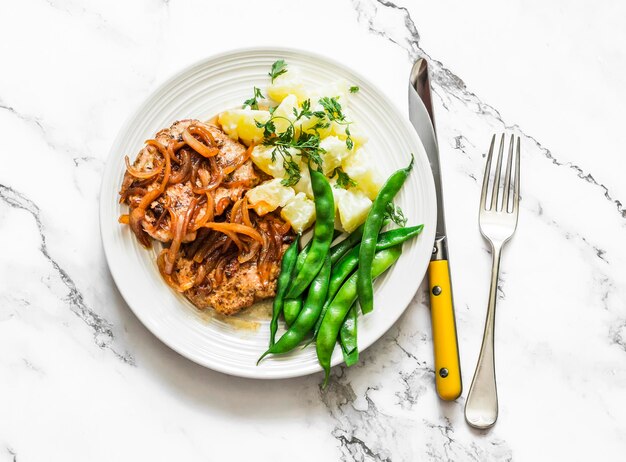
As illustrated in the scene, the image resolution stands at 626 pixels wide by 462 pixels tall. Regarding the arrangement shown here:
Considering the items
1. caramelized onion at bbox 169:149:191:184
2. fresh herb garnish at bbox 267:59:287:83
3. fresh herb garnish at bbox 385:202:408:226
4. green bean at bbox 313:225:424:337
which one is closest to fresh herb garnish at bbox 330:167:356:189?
fresh herb garnish at bbox 385:202:408:226

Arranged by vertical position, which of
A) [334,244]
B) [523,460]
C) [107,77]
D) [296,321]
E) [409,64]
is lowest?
[523,460]

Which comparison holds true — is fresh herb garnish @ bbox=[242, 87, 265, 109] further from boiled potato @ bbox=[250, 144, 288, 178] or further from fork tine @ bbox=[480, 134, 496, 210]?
fork tine @ bbox=[480, 134, 496, 210]

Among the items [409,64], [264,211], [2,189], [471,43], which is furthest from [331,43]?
[2,189]

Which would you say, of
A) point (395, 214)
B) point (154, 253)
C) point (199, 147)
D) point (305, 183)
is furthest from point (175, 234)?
point (395, 214)

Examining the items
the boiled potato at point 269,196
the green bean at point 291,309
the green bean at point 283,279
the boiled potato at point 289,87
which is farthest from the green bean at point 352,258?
the boiled potato at point 289,87

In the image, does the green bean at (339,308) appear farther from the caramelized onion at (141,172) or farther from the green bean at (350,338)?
the caramelized onion at (141,172)

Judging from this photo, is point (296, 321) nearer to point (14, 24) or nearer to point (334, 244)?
point (334, 244)

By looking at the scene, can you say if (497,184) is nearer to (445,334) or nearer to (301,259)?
(445,334)
